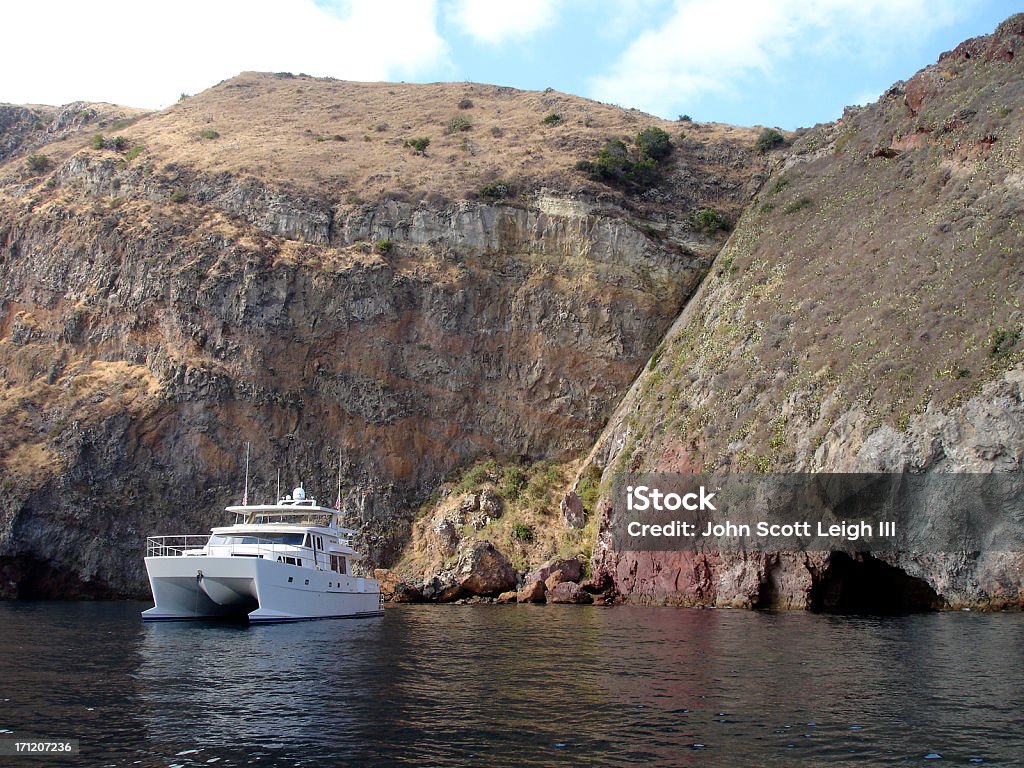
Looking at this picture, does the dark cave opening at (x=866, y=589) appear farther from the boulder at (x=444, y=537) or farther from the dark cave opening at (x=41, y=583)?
the dark cave opening at (x=41, y=583)

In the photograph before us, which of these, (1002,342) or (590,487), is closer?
(1002,342)

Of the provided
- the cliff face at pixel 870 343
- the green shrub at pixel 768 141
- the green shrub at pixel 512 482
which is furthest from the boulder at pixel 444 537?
the green shrub at pixel 768 141

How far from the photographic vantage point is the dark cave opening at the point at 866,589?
37.6 metres

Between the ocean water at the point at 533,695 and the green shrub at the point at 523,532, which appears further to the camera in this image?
the green shrub at the point at 523,532

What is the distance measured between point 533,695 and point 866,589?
27.1m

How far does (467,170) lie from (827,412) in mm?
37680

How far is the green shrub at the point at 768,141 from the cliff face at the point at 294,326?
660 cm

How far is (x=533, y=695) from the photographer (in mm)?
18516

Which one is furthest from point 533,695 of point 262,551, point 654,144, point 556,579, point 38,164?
point 38,164

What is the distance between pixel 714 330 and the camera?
172 feet

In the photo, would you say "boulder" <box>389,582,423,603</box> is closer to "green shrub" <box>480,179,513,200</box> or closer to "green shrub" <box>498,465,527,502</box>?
"green shrub" <box>498,465,527,502</box>

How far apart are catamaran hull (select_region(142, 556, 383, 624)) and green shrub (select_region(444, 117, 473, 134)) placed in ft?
159

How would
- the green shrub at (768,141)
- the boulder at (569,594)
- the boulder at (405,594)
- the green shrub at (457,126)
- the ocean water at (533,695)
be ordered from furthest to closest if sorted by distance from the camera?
the green shrub at (457,126) < the green shrub at (768,141) < the boulder at (405,594) < the boulder at (569,594) < the ocean water at (533,695)

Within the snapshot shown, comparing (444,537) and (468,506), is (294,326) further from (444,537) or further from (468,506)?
(444,537)
